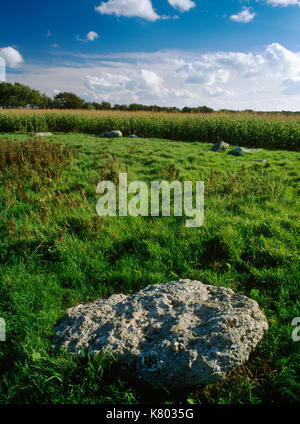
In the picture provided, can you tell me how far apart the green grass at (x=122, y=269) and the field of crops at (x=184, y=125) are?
12177 millimetres

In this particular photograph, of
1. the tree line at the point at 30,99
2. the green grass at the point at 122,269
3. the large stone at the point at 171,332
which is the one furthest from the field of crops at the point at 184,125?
the tree line at the point at 30,99

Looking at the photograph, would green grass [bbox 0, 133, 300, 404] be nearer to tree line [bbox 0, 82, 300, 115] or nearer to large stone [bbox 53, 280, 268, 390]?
large stone [bbox 53, 280, 268, 390]

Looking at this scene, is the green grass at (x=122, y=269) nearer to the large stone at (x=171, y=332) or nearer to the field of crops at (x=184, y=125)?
the large stone at (x=171, y=332)

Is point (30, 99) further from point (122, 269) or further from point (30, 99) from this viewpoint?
point (122, 269)

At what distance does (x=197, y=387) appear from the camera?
6.11 feet

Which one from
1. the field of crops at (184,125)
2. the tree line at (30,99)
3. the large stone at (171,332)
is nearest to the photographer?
the large stone at (171,332)

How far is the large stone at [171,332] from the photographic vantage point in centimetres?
180

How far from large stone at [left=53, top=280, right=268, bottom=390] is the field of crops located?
16.6 m

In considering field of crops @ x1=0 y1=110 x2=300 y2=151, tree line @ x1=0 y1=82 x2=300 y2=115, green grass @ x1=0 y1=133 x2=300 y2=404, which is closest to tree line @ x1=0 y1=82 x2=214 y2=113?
tree line @ x1=0 y1=82 x2=300 y2=115

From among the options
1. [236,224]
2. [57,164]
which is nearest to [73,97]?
[57,164]

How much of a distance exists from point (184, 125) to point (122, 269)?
19.3 m

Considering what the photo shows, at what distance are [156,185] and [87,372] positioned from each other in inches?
188

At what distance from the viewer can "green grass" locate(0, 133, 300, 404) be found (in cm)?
184

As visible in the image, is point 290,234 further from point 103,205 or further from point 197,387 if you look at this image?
point 103,205
